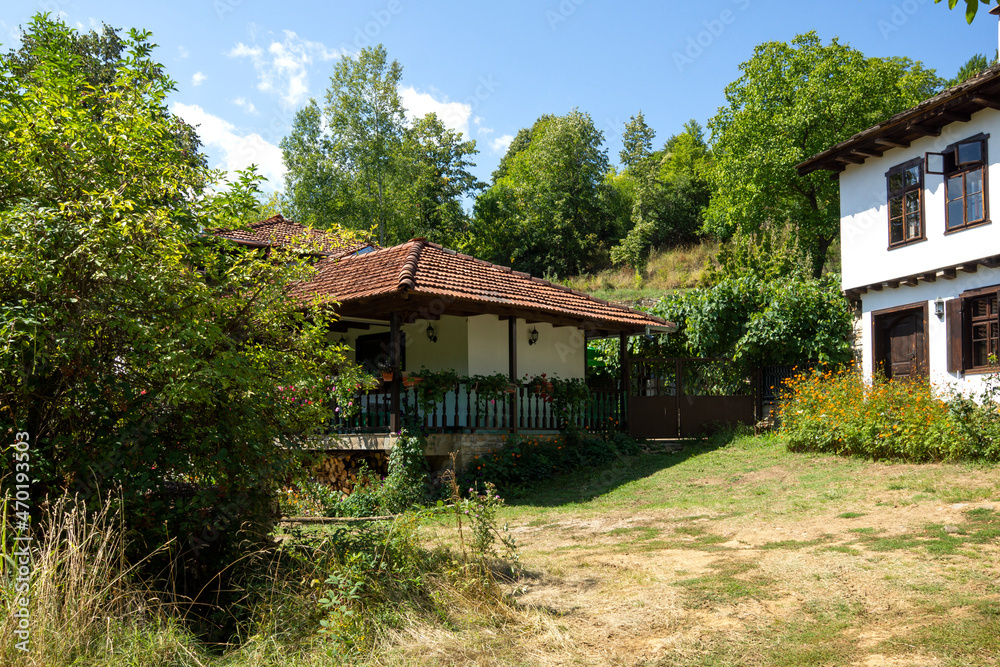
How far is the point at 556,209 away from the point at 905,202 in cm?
3032

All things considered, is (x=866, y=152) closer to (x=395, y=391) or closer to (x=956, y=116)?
(x=956, y=116)

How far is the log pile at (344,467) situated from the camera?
42.3 ft

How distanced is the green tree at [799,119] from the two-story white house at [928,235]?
10148mm

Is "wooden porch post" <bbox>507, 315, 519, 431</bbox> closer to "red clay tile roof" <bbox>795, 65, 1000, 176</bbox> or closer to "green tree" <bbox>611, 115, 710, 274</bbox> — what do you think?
"red clay tile roof" <bbox>795, 65, 1000, 176</bbox>

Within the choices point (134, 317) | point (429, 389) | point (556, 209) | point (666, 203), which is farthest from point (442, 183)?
point (134, 317)

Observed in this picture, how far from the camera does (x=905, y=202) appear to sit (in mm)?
14922

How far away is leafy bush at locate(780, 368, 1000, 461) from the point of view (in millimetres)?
10805

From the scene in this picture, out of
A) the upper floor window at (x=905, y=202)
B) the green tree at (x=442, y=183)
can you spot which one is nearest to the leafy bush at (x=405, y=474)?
the upper floor window at (x=905, y=202)

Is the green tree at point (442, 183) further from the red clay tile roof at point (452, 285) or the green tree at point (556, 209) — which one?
the red clay tile roof at point (452, 285)

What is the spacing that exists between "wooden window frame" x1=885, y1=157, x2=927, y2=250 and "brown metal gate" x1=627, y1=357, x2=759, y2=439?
425 centimetres

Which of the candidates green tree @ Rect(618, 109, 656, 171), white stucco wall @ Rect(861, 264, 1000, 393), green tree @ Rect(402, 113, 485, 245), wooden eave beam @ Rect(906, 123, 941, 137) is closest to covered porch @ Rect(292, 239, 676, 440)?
white stucco wall @ Rect(861, 264, 1000, 393)

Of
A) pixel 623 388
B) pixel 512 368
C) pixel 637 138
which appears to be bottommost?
pixel 623 388

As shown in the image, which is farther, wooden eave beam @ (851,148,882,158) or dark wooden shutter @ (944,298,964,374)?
wooden eave beam @ (851,148,882,158)

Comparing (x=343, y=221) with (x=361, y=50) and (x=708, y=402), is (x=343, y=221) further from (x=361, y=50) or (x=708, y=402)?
(x=708, y=402)
